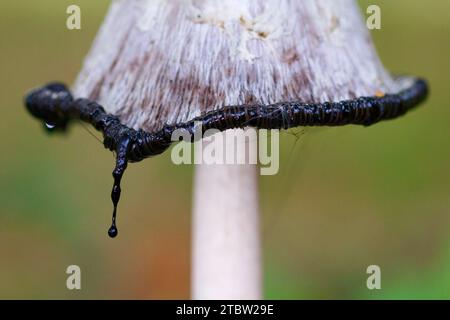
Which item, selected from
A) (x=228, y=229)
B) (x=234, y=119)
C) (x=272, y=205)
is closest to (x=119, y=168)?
(x=234, y=119)

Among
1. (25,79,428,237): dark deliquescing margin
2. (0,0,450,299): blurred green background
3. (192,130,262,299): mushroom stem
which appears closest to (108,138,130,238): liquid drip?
(25,79,428,237): dark deliquescing margin

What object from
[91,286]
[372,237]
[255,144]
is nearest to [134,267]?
[91,286]

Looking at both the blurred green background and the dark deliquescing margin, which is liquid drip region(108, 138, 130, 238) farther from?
the blurred green background

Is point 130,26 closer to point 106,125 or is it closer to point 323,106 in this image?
point 106,125

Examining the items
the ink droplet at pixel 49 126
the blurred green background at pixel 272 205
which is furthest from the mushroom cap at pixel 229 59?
the blurred green background at pixel 272 205

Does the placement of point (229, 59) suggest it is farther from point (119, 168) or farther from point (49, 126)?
point (49, 126)

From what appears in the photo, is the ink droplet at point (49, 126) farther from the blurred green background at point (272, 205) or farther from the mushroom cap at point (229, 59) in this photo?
the blurred green background at point (272, 205)
